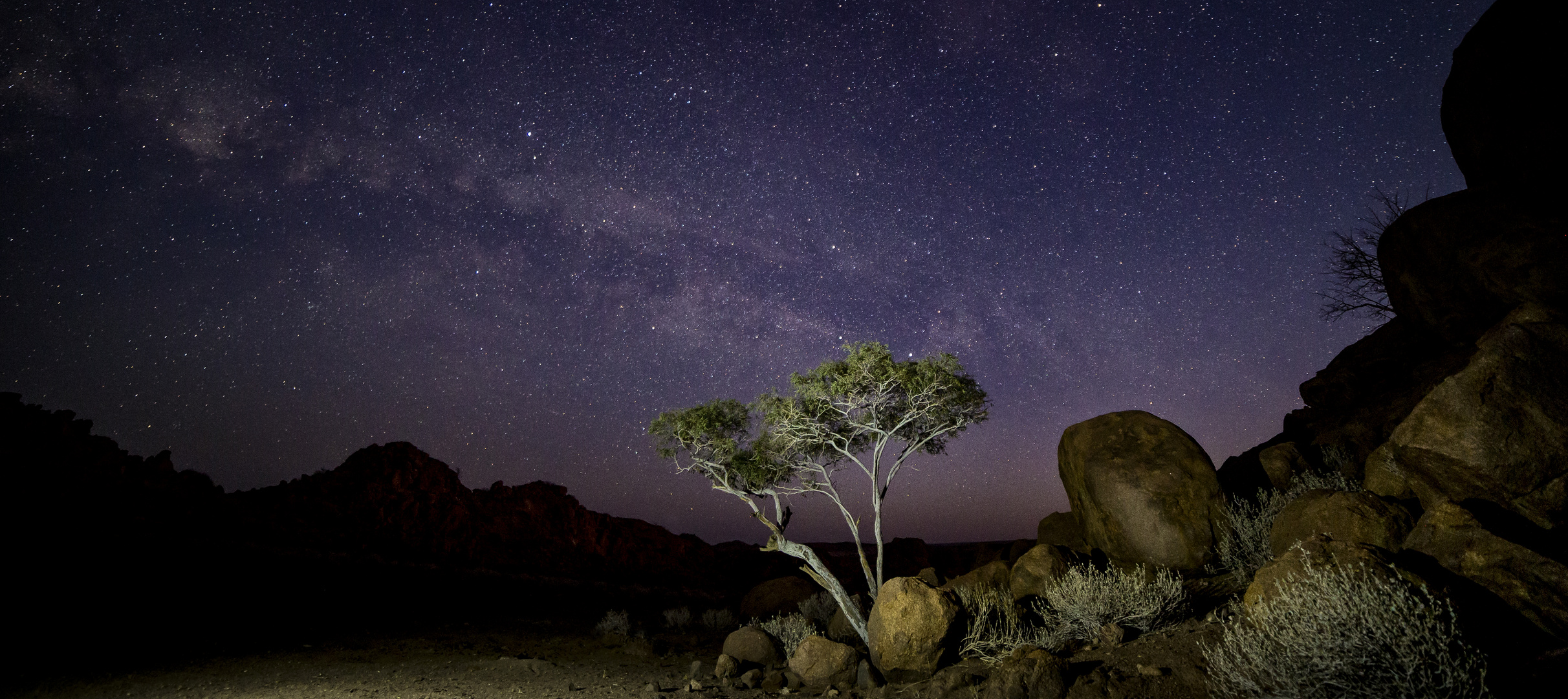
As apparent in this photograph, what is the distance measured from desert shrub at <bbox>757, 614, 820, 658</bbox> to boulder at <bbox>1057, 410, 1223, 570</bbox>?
702cm

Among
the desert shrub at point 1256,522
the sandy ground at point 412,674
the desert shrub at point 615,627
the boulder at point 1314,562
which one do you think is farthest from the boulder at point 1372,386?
the desert shrub at point 615,627

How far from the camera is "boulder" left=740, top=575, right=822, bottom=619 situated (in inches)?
656

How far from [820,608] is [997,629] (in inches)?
250

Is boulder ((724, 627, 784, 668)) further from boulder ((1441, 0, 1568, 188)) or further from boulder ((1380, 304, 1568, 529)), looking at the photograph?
boulder ((1441, 0, 1568, 188))

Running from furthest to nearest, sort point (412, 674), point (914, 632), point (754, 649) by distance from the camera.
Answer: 1. point (754, 649)
2. point (412, 674)
3. point (914, 632)

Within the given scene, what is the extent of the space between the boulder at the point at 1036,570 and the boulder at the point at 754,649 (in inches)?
191

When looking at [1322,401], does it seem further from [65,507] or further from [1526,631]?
[65,507]

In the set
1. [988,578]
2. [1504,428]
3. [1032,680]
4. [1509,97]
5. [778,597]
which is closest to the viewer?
[1032,680]

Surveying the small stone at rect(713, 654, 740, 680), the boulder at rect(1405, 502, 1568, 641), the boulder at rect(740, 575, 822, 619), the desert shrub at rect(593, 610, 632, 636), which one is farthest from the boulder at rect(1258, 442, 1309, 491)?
the desert shrub at rect(593, 610, 632, 636)

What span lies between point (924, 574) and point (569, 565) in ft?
72.4

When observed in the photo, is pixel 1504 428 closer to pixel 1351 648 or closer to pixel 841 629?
pixel 1351 648

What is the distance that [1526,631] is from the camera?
520 centimetres

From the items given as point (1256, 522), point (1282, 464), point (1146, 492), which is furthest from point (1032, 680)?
point (1282, 464)

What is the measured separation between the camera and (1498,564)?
568 cm
